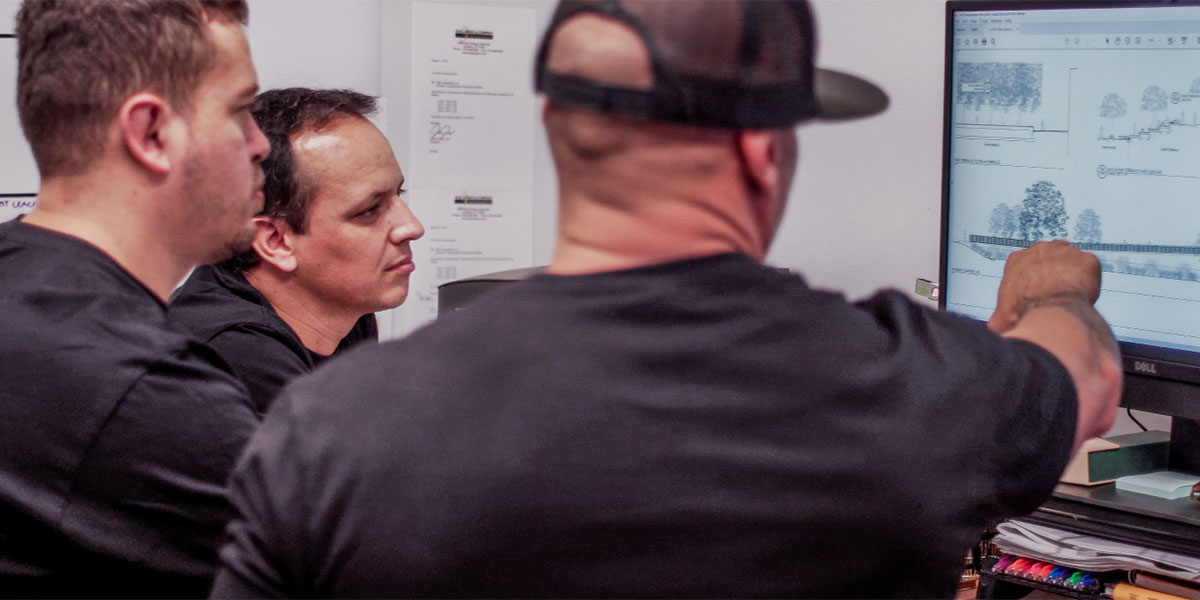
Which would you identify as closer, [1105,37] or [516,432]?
[516,432]

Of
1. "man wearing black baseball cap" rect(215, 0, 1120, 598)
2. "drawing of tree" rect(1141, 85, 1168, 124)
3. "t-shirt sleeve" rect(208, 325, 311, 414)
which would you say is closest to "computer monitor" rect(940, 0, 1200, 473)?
"drawing of tree" rect(1141, 85, 1168, 124)

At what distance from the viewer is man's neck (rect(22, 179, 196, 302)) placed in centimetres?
113

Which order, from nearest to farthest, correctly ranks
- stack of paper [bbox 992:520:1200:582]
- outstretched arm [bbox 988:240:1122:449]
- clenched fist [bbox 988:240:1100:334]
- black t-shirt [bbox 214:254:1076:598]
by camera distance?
black t-shirt [bbox 214:254:1076:598], outstretched arm [bbox 988:240:1122:449], clenched fist [bbox 988:240:1100:334], stack of paper [bbox 992:520:1200:582]

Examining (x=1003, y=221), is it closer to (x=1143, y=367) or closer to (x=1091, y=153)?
(x=1091, y=153)

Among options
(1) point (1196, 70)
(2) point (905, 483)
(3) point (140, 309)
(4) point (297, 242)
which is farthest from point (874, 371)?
(4) point (297, 242)

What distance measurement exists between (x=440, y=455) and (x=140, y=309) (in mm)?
547

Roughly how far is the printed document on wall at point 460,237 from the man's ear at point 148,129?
1094mm

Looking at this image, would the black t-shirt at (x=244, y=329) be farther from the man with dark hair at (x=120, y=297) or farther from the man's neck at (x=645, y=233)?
the man's neck at (x=645, y=233)

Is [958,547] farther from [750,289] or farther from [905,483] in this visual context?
[750,289]

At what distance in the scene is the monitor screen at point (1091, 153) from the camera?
1320mm

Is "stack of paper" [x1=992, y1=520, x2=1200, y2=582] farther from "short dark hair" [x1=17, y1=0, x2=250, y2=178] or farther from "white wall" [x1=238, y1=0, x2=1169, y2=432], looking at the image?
"short dark hair" [x1=17, y1=0, x2=250, y2=178]

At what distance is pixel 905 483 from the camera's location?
0.71 meters

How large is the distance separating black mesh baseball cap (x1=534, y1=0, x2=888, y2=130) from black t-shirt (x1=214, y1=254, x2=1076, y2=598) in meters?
0.09

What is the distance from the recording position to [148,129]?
45.4 inches
